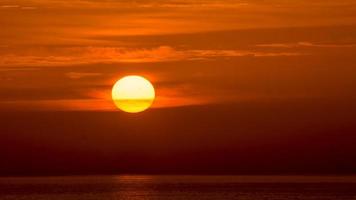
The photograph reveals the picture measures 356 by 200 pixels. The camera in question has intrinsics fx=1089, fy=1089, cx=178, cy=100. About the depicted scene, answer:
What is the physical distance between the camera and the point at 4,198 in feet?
376

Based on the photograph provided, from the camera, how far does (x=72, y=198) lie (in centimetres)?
11500

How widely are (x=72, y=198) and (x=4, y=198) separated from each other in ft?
23.4

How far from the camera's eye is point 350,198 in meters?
114

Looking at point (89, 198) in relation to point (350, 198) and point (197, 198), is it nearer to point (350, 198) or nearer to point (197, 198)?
point (197, 198)

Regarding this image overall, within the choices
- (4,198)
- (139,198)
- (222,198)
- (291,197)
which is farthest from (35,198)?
(291,197)

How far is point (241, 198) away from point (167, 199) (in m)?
7.84

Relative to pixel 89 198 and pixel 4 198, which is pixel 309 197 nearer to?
pixel 89 198

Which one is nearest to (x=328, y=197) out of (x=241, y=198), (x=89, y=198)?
(x=241, y=198)

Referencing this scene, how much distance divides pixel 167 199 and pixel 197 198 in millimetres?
3213

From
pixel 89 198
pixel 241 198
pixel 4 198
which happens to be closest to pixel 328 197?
pixel 241 198

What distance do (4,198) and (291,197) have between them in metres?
30.8

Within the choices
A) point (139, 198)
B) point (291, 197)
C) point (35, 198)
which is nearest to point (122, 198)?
point (139, 198)

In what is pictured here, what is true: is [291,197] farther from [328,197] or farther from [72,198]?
[72,198]

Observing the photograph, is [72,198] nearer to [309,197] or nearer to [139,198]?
[139,198]
